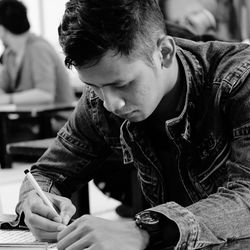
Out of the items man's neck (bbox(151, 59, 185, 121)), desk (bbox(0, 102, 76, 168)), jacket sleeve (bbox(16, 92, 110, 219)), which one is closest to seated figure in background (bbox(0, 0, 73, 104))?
desk (bbox(0, 102, 76, 168))

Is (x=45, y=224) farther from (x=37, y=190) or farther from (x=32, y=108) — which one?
(x=32, y=108)

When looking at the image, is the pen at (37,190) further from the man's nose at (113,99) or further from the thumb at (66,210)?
the man's nose at (113,99)

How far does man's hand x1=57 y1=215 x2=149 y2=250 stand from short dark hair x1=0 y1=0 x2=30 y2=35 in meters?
3.78

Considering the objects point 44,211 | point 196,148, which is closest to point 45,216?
point 44,211

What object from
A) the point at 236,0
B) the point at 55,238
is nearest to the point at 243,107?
the point at 55,238

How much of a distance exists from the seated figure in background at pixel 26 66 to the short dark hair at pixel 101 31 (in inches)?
127

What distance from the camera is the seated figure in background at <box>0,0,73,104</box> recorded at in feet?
14.5

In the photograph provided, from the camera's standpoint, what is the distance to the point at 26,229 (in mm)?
1265

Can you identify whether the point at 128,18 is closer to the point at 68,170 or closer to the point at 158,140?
the point at 158,140

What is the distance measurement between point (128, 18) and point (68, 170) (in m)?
0.46

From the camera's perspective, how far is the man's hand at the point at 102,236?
0.98 metres

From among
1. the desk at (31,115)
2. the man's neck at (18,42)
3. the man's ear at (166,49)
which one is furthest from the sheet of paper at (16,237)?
the man's neck at (18,42)

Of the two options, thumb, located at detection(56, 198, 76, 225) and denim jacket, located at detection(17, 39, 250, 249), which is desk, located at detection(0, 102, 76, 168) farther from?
thumb, located at detection(56, 198, 76, 225)

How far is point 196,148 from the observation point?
51.7 inches
